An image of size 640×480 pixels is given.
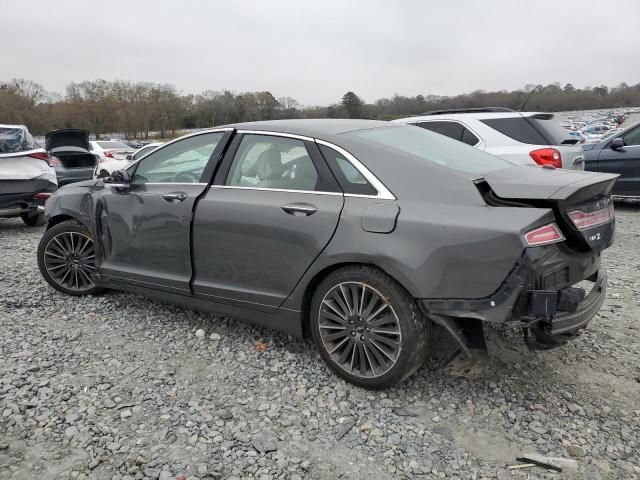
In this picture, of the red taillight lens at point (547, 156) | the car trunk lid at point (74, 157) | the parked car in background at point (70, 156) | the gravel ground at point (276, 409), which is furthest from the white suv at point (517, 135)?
the car trunk lid at point (74, 157)

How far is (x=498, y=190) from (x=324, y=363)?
1.52 metres

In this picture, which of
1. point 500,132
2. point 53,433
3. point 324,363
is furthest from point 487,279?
point 500,132

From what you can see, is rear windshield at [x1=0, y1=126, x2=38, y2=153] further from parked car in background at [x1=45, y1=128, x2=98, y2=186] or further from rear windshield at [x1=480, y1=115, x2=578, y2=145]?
rear windshield at [x1=480, y1=115, x2=578, y2=145]

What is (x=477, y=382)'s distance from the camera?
9.82ft

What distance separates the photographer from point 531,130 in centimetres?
630

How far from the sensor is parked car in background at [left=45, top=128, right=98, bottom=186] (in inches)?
399

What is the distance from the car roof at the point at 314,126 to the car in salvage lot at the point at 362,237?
0.01m

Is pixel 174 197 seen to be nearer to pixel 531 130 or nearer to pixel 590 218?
pixel 590 218

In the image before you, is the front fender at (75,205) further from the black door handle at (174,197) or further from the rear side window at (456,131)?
the rear side window at (456,131)

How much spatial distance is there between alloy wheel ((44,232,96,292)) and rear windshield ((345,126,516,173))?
2.67 metres

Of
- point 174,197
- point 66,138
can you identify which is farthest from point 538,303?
point 66,138

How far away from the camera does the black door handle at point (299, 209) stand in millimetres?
2969

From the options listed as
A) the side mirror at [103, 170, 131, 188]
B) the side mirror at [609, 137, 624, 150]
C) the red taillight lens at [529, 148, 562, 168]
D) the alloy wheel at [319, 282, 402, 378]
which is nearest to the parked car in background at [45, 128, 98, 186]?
the side mirror at [103, 170, 131, 188]

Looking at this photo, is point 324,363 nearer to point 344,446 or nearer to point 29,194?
point 344,446
